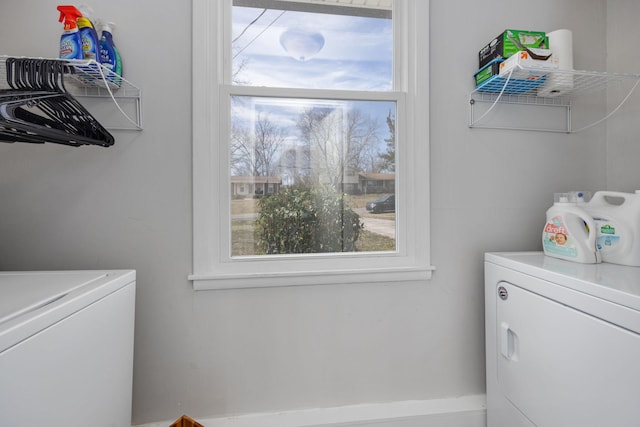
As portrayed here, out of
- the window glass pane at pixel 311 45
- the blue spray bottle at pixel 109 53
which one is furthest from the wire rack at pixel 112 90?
the window glass pane at pixel 311 45

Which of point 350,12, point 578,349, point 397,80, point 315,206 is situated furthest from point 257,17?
point 578,349

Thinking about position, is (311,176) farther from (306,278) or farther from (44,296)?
(44,296)

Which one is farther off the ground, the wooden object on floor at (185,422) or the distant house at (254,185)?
the distant house at (254,185)

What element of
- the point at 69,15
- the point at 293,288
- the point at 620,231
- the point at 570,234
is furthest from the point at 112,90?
the point at 620,231

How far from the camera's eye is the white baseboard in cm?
129

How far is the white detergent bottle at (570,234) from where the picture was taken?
44.8 inches

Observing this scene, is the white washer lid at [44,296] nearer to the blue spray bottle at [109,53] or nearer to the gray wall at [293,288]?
the gray wall at [293,288]

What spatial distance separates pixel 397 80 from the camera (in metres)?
1.43

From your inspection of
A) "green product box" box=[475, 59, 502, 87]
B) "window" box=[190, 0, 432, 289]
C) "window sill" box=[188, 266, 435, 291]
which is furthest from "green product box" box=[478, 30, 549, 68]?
"window sill" box=[188, 266, 435, 291]

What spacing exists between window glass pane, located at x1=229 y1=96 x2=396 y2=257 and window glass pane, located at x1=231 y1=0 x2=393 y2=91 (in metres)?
0.10

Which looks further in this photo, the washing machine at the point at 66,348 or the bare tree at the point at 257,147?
the bare tree at the point at 257,147


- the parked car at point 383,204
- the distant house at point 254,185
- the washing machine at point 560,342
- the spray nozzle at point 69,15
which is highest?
the spray nozzle at point 69,15

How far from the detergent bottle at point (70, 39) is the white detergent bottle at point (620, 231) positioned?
6.40 ft

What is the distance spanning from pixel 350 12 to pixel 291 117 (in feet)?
1.86
